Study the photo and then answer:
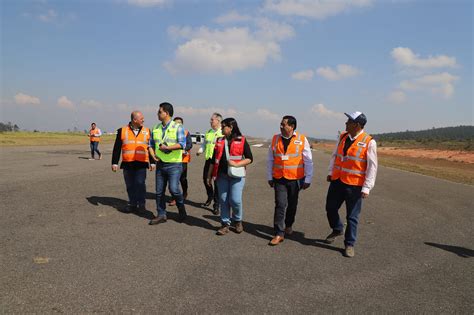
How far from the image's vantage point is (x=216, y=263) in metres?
4.11

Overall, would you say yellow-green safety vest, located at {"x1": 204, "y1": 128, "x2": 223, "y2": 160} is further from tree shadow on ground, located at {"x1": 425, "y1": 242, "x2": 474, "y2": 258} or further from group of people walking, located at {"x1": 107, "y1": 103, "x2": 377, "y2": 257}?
tree shadow on ground, located at {"x1": 425, "y1": 242, "x2": 474, "y2": 258}

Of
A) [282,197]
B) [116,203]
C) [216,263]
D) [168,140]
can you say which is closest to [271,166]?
[282,197]

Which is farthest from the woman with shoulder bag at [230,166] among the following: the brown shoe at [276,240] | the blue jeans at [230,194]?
the brown shoe at [276,240]

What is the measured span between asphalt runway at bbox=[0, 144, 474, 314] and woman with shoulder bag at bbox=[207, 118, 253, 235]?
0.50m

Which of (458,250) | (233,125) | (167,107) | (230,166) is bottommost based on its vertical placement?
(458,250)

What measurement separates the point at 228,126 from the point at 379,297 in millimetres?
3097

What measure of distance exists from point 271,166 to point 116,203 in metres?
3.82

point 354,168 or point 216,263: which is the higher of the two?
point 354,168

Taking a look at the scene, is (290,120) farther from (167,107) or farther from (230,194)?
(167,107)

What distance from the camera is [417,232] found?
5.93 meters

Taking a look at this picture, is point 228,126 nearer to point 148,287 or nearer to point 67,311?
point 148,287

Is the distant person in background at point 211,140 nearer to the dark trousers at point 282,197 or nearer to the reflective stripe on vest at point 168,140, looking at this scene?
the reflective stripe on vest at point 168,140

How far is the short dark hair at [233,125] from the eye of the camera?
5.16 meters

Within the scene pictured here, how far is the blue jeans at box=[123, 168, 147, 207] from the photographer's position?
6.38 metres
